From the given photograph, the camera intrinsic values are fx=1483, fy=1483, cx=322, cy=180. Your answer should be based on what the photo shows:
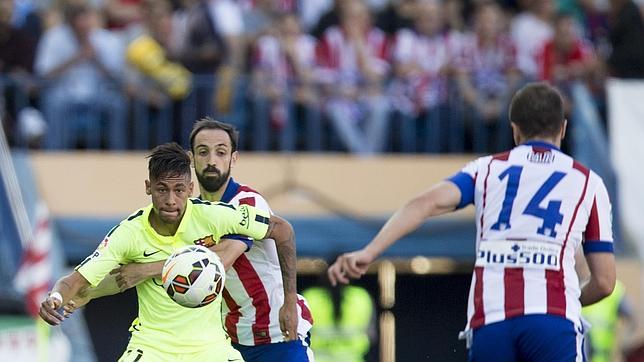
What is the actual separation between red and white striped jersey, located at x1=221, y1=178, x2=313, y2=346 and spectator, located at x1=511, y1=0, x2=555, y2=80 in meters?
7.82

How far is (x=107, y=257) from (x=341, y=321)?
28.8ft

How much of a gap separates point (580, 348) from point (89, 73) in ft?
28.9

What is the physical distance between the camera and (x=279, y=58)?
15219 mm

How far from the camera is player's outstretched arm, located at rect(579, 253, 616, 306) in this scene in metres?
7.56

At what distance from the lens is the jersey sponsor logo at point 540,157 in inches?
295

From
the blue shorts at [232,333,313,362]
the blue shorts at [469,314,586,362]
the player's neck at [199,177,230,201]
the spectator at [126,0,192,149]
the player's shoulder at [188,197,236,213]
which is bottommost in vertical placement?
the blue shorts at [232,333,313,362]

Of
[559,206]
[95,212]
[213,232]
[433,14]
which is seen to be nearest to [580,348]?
[559,206]

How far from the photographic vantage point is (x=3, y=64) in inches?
600

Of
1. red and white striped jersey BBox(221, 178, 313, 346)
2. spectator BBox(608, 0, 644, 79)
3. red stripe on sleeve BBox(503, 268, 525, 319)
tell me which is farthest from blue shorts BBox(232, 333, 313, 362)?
spectator BBox(608, 0, 644, 79)

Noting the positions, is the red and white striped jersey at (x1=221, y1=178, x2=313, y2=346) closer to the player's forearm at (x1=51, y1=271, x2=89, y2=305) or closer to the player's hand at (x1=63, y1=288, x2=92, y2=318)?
the player's hand at (x1=63, y1=288, x2=92, y2=318)

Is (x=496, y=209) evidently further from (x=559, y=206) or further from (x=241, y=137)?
(x=241, y=137)

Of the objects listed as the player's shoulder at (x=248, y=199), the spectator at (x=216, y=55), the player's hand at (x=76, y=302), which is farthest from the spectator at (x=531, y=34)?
the player's hand at (x=76, y=302)

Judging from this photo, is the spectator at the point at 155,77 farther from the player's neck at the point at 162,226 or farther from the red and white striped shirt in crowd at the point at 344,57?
the player's neck at the point at 162,226

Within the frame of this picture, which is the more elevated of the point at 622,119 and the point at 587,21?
the point at 587,21
